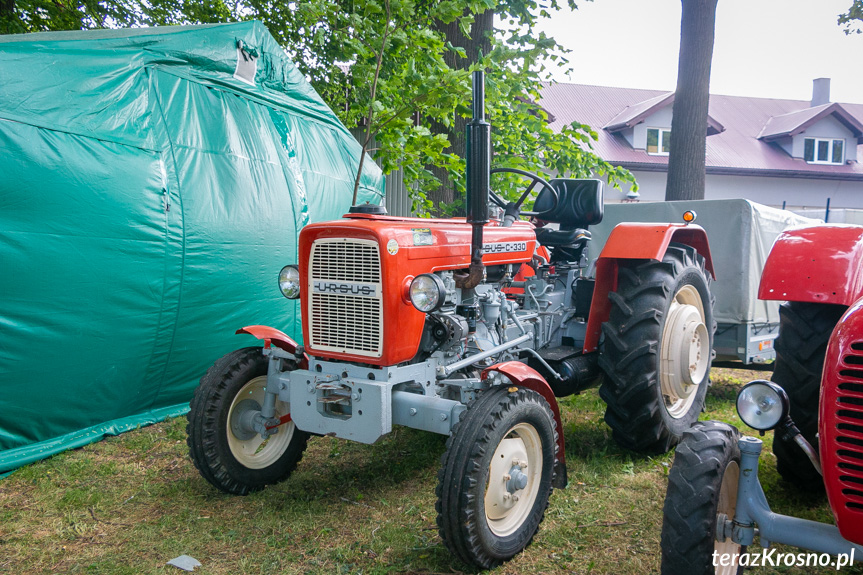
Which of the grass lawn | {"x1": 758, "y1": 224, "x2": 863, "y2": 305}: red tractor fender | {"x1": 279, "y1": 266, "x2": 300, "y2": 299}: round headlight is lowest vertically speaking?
the grass lawn

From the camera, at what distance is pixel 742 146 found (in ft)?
69.9

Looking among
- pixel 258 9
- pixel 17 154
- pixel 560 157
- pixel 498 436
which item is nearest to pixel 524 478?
pixel 498 436

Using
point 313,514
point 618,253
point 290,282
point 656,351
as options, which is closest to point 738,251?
point 618,253

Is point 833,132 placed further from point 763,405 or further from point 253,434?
point 253,434

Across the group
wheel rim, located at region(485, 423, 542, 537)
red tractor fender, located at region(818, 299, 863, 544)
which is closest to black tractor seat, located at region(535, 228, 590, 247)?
wheel rim, located at region(485, 423, 542, 537)

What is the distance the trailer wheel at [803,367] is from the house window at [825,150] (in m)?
22.3

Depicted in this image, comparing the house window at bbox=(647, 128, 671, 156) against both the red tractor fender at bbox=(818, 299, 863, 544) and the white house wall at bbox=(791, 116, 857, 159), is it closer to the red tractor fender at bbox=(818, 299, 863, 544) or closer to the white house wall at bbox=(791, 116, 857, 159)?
the white house wall at bbox=(791, 116, 857, 159)

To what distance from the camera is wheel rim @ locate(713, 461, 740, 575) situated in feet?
6.71

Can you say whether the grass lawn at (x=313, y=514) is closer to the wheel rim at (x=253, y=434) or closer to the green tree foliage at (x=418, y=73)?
the wheel rim at (x=253, y=434)

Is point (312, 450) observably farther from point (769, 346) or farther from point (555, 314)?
point (769, 346)

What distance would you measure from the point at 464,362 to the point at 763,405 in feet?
4.58

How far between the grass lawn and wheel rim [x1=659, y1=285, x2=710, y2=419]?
0.41 metres

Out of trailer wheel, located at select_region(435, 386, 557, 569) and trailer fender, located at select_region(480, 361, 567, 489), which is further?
trailer fender, located at select_region(480, 361, 567, 489)

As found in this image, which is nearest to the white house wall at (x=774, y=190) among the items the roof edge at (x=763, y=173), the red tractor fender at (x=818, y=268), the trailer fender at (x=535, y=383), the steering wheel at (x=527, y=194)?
the roof edge at (x=763, y=173)
